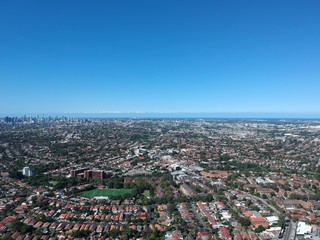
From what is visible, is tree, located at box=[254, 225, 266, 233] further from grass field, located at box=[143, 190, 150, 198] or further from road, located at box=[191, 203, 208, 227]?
grass field, located at box=[143, 190, 150, 198]

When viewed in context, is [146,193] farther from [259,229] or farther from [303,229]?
[303,229]

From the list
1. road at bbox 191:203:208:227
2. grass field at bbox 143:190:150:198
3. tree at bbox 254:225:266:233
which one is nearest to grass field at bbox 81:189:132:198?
grass field at bbox 143:190:150:198

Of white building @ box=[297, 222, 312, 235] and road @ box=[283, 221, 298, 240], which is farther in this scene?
white building @ box=[297, 222, 312, 235]

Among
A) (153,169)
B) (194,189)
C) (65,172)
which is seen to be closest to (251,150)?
(153,169)

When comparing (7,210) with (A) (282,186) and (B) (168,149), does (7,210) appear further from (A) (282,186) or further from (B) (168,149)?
(B) (168,149)

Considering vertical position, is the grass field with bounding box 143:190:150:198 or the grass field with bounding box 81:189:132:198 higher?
the grass field with bounding box 143:190:150:198

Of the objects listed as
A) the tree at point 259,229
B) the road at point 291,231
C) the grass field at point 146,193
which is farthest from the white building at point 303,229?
the grass field at point 146,193

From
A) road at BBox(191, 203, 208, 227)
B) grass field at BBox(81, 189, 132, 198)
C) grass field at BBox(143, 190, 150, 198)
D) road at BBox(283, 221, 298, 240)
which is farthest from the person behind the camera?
grass field at BBox(81, 189, 132, 198)

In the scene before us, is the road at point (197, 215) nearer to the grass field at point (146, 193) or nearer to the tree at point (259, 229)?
the tree at point (259, 229)
